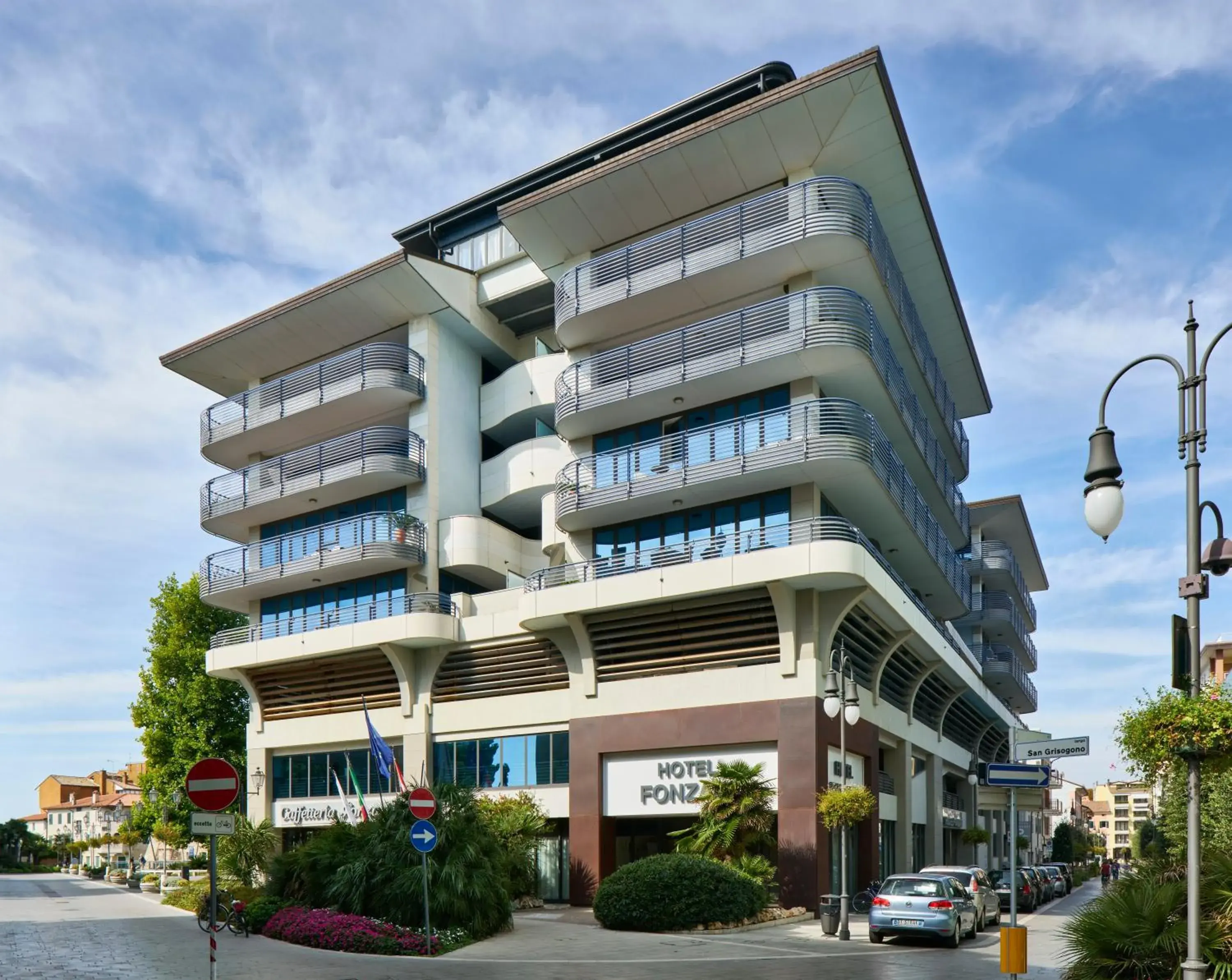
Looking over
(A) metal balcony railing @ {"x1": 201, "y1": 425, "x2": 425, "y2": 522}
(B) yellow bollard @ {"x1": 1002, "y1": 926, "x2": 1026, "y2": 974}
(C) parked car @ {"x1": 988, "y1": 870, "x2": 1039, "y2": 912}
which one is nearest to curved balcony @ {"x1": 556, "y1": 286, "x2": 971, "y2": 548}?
(A) metal balcony railing @ {"x1": 201, "y1": 425, "x2": 425, "y2": 522}

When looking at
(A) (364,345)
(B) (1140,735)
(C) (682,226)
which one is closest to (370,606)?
(A) (364,345)

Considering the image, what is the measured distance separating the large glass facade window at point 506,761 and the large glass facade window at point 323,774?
1916mm

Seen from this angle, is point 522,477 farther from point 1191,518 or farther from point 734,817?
point 1191,518

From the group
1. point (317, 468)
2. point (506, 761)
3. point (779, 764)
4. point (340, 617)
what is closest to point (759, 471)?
point (779, 764)

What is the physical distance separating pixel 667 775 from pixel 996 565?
32.4 metres

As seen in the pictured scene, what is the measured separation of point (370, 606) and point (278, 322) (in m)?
11.0

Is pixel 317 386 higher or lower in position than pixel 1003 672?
higher

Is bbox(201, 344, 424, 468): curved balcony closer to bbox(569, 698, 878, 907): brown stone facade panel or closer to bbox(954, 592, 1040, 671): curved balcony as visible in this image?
bbox(569, 698, 878, 907): brown stone facade panel

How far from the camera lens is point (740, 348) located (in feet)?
105

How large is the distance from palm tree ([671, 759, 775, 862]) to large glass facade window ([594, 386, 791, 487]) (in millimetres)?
8424

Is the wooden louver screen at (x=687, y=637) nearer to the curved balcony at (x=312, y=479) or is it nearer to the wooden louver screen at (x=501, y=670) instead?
the wooden louver screen at (x=501, y=670)

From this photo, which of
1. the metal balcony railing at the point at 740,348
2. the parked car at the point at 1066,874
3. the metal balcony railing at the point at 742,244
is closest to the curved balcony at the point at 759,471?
the metal balcony railing at the point at 740,348

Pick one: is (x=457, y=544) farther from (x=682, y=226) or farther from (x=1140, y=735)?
(x=1140, y=735)

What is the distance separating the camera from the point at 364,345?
135 ft
